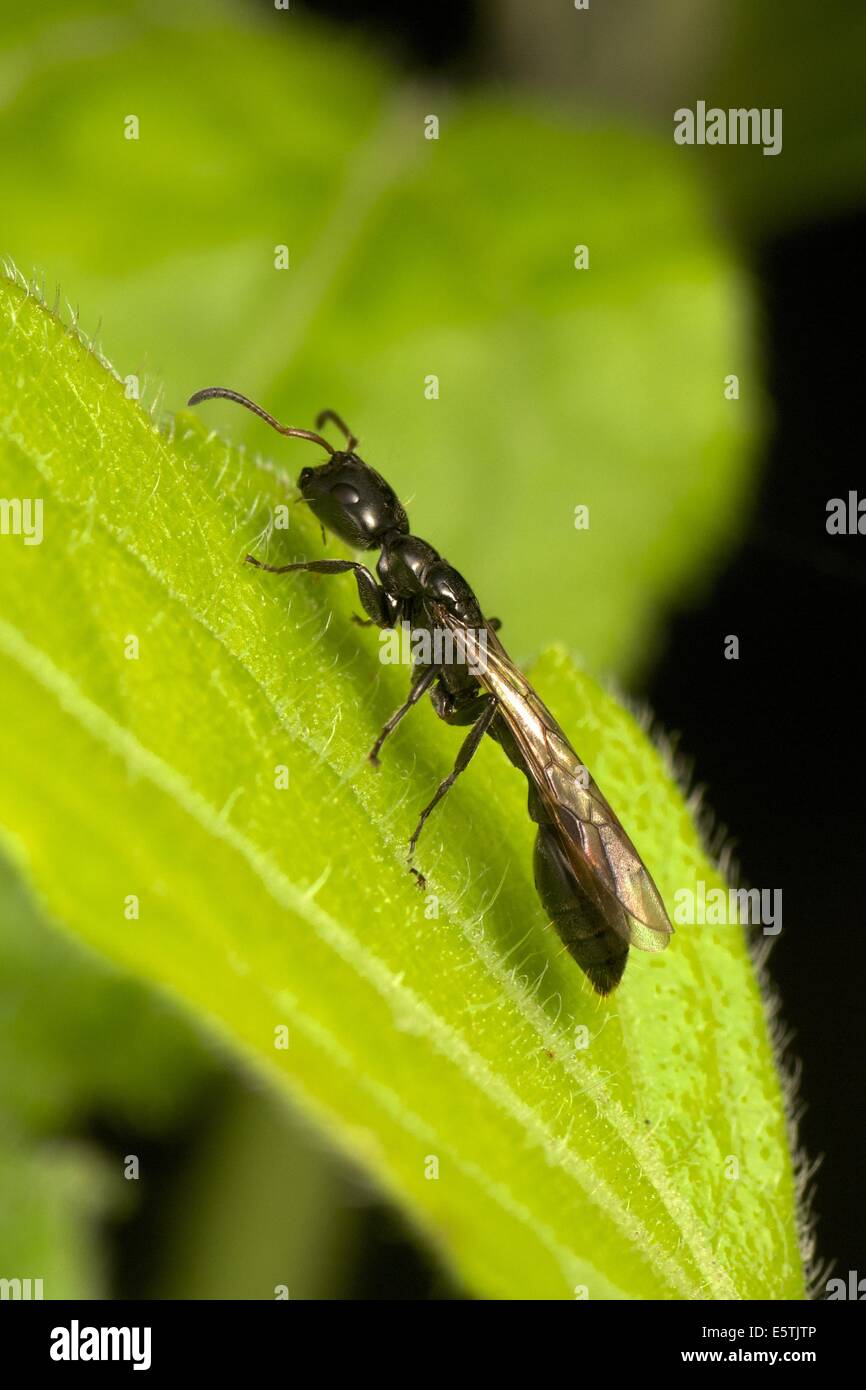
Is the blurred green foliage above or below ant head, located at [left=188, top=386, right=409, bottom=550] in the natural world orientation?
above

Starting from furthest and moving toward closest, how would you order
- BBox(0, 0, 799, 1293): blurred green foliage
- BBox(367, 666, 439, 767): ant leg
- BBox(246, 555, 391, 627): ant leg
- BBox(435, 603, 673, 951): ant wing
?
BBox(0, 0, 799, 1293): blurred green foliage
BBox(246, 555, 391, 627): ant leg
BBox(435, 603, 673, 951): ant wing
BBox(367, 666, 439, 767): ant leg

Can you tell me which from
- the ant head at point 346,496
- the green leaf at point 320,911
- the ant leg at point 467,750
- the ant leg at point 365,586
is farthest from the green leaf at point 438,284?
the green leaf at point 320,911

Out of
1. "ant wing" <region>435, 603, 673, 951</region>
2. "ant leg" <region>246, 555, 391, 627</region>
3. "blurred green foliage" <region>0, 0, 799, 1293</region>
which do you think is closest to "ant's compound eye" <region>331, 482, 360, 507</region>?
"ant leg" <region>246, 555, 391, 627</region>

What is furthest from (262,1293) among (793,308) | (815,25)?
(815,25)

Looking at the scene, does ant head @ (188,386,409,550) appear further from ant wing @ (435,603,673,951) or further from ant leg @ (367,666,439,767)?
ant leg @ (367,666,439,767)

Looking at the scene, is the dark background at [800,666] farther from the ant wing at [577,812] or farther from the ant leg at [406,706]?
the ant leg at [406,706]

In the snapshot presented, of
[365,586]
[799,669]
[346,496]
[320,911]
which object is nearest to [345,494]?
[346,496]
